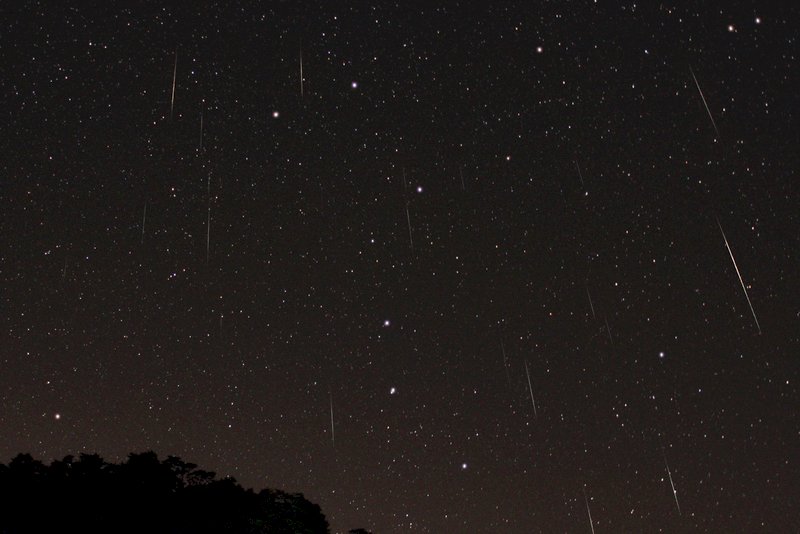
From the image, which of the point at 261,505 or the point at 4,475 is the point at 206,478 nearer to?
the point at 261,505

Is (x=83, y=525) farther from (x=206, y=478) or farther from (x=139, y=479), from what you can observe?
(x=206, y=478)

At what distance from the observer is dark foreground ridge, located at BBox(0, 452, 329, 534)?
18219 millimetres

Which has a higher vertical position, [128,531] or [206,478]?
[206,478]

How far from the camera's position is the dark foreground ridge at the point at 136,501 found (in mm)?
18219

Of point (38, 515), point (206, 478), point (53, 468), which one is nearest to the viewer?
point (38, 515)

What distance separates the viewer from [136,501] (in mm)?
19125

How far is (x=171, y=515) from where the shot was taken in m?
19.3

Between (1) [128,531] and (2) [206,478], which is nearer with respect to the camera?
(1) [128,531]

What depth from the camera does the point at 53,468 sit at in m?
19.3

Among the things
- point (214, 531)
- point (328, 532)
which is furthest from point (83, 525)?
point (328, 532)

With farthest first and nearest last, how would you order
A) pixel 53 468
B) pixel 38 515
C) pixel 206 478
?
pixel 206 478
pixel 53 468
pixel 38 515

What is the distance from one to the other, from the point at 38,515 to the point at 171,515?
255 cm

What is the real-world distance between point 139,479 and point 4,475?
2.55 meters

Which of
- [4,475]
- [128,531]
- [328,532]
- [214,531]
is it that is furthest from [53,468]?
[328,532]
